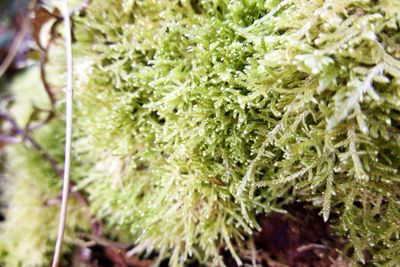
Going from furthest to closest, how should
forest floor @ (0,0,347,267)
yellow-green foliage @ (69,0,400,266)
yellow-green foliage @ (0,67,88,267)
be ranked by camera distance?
1. yellow-green foliage @ (0,67,88,267)
2. forest floor @ (0,0,347,267)
3. yellow-green foliage @ (69,0,400,266)

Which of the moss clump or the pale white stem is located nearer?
the moss clump

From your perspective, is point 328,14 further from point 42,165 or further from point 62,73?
point 42,165

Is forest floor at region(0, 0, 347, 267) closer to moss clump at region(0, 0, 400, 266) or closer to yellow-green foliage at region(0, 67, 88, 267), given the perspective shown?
moss clump at region(0, 0, 400, 266)

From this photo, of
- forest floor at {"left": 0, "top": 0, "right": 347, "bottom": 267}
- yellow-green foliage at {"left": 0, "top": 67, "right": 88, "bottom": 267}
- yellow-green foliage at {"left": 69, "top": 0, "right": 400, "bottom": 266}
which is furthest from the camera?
yellow-green foliage at {"left": 0, "top": 67, "right": 88, "bottom": 267}

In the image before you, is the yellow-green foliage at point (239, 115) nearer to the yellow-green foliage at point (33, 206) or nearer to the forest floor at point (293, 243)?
the forest floor at point (293, 243)

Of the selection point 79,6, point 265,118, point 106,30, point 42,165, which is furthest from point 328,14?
point 42,165

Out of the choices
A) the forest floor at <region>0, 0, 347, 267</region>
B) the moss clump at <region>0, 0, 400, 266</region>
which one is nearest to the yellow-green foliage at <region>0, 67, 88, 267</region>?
the moss clump at <region>0, 0, 400, 266</region>

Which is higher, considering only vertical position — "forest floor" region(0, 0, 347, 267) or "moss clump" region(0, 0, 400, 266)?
"moss clump" region(0, 0, 400, 266)

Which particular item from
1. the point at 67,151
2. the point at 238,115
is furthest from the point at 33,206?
the point at 238,115

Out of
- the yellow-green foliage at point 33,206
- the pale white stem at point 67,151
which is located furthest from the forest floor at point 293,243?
the yellow-green foliage at point 33,206
